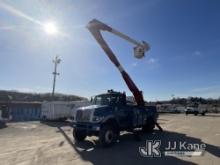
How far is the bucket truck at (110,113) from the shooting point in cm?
1251

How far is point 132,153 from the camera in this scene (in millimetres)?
10625

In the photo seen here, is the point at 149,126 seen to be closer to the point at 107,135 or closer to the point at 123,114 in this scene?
the point at 123,114

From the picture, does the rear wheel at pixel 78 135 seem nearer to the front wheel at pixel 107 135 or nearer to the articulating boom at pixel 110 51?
the front wheel at pixel 107 135

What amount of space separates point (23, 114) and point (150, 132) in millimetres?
22941

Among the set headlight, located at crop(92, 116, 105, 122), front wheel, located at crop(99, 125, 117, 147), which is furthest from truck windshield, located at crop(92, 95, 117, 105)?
headlight, located at crop(92, 116, 105, 122)

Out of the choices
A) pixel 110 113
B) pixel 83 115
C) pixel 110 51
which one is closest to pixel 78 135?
pixel 83 115

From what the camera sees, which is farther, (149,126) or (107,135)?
(149,126)

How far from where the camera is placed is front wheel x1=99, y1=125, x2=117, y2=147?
12.1 metres

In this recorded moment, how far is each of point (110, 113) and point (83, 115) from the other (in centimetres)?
151

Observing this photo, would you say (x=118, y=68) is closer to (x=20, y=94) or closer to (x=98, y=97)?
(x=98, y=97)

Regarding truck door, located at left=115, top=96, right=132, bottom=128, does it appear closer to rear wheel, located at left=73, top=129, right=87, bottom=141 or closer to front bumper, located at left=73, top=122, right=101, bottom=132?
front bumper, located at left=73, top=122, right=101, bottom=132

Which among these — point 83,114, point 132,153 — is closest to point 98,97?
point 83,114

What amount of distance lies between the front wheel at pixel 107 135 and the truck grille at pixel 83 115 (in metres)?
1.08

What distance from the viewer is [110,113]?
42.9 ft
